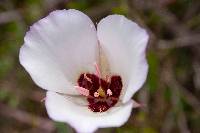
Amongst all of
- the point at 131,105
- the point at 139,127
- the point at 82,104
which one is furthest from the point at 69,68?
the point at 139,127

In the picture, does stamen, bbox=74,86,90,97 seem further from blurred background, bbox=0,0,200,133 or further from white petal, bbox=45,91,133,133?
blurred background, bbox=0,0,200,133

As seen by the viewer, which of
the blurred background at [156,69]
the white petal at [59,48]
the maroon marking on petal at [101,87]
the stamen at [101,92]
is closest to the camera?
the white petal at [59,48]

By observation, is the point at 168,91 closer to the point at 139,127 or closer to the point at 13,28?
the point at 139,127

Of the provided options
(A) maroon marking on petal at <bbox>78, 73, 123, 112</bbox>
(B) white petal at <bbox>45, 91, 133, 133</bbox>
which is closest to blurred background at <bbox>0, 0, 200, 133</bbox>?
(A) maroon marking on petal at <bbox>78, 73, 123, 112</bbox>

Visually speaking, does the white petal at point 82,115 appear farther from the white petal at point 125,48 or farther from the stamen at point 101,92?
the stamen at point 101,92

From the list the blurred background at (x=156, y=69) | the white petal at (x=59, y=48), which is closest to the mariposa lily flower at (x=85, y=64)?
the white petal at (x=59, y=48)

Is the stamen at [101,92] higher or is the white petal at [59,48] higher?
the white petal at [59,48]
